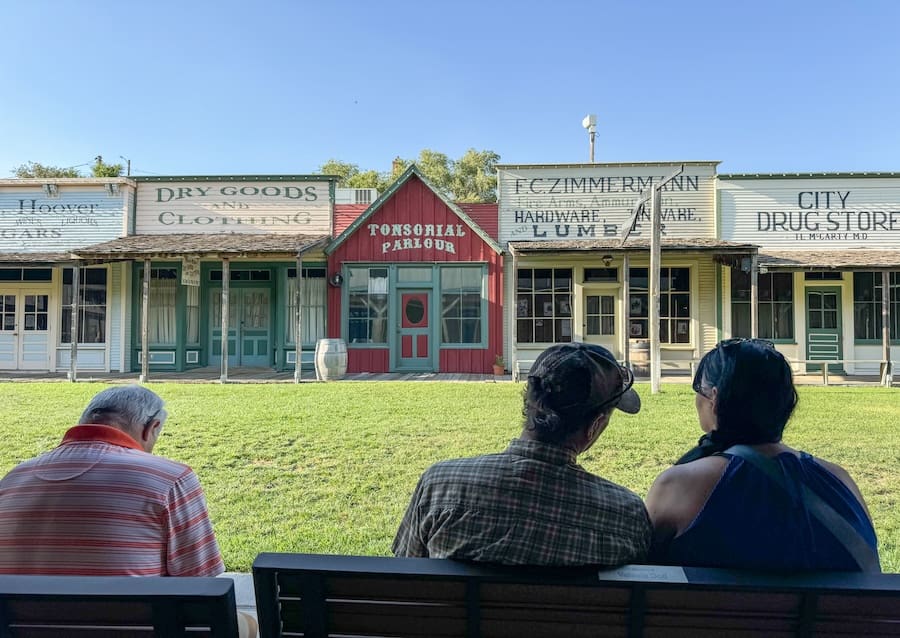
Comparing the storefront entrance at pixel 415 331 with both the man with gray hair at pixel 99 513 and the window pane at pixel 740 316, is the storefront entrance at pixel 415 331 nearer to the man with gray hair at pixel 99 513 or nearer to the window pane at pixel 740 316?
the window pane at pixel 740 316

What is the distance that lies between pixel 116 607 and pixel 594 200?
14526mm

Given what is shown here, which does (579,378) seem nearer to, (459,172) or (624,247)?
(624,247)

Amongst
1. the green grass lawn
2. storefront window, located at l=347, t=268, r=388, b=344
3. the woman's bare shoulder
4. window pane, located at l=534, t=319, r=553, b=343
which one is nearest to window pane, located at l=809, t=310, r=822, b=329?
the green grass lawn

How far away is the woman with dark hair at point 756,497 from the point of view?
58.0 inches

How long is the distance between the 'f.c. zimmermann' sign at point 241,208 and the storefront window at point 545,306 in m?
5.01

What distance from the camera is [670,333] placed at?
14125mm

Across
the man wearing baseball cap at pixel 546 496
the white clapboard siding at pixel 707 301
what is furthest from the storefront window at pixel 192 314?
the man wearing baseball cap at pixel 546 496

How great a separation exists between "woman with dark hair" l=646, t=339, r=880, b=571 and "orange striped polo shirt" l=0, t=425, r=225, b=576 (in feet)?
4.53

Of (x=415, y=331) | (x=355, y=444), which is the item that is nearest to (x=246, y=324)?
(x=415, y=331)

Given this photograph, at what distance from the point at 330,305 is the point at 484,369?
3.74 metres

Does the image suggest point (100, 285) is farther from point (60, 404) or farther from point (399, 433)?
point (399, 433)

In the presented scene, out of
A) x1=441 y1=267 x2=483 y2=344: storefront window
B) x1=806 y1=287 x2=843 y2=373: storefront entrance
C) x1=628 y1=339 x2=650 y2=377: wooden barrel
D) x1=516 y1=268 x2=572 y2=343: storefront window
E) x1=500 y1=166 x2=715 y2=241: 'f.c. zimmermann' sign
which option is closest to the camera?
x1=628 y1=339 x2=650 y2=377: wooden barrel

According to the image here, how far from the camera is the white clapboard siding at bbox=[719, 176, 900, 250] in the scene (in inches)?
565

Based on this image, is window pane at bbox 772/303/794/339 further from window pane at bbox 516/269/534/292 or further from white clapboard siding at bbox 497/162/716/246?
window pane at bbox 516/269/534/292
